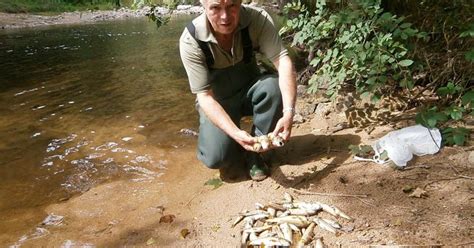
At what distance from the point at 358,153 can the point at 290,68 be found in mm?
948

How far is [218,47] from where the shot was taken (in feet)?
10.8

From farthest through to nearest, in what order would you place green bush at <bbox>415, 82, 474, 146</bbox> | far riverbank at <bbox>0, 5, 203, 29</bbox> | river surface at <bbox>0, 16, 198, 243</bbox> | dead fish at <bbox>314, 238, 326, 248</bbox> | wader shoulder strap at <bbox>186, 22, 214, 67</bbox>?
far riverbank at <bbox>0, 5, 203, 29</bbox>, river surface at <bbox>0, 16, 198, 243</bbox>, wader shoulder strap at <bbox>186, 22, 214, 67</bbox>, green bush at <bbox>415, 82, 474, 146</bbox>, dead fish at <bbox>314, 238, 326, 248</bbox>

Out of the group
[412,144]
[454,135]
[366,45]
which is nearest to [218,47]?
[366,45]

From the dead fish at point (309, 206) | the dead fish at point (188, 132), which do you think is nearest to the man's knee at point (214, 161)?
the dead fish at point (309, 206)

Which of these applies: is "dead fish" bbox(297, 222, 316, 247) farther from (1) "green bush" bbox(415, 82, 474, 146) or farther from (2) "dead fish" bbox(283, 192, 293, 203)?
(1) "green bush" bbox(415, 82, 474, 146)

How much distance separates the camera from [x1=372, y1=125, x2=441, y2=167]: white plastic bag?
303 centimetres

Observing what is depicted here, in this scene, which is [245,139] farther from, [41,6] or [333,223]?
[41,6]

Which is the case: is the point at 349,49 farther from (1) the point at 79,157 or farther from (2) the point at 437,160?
(1) the point at 79,157

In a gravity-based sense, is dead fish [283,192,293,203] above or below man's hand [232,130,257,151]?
below

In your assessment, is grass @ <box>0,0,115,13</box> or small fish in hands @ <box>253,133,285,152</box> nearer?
small fish in hands @ <box>253,133,285,152</box>

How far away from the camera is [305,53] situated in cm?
716

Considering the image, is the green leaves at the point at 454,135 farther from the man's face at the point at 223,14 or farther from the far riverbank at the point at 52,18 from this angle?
the far riverbank at the point at 52,18

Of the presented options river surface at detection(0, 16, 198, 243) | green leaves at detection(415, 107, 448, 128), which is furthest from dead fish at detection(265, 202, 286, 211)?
river surface at detection(0, 16, 198, 243)

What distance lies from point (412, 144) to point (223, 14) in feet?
5.95
